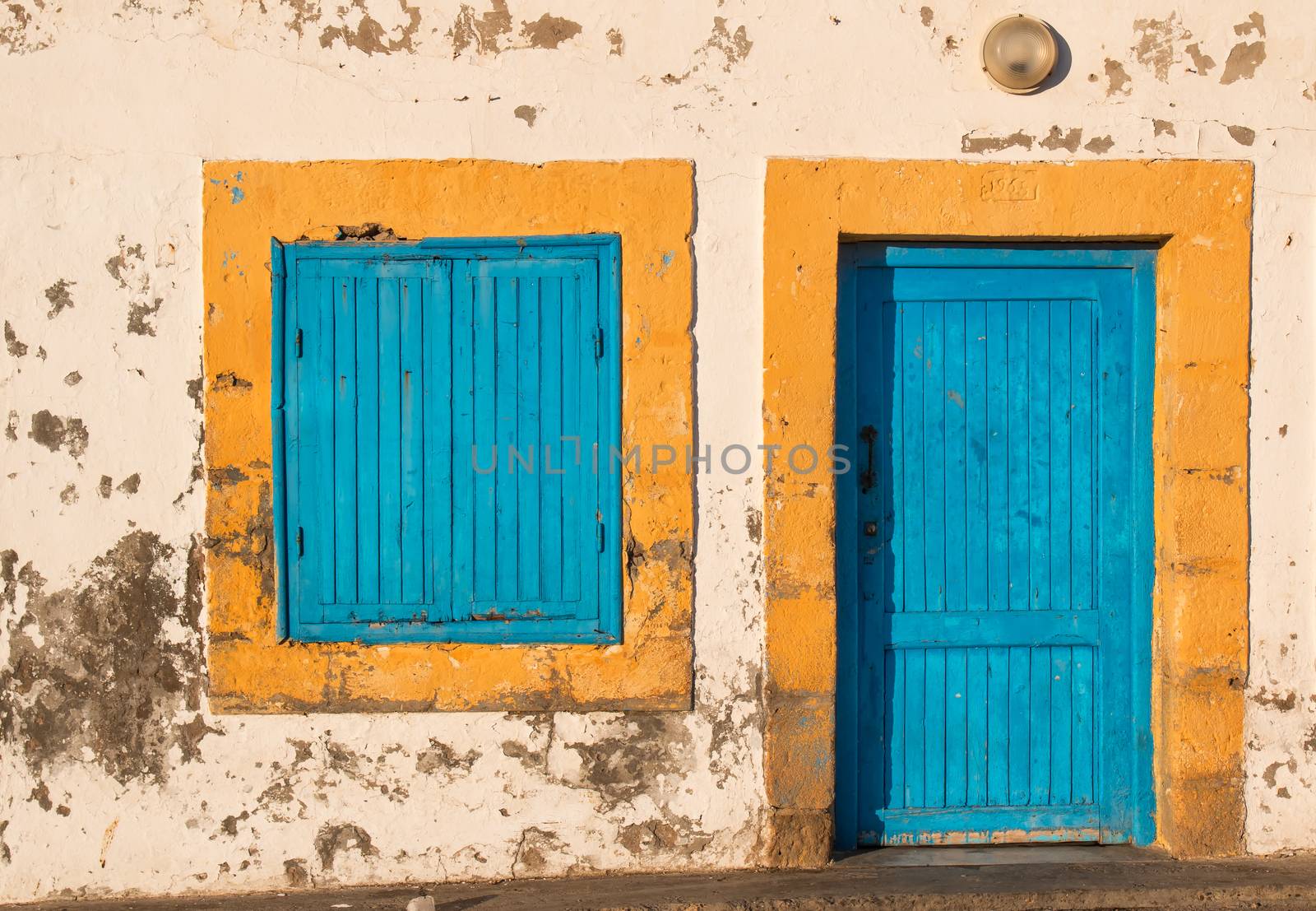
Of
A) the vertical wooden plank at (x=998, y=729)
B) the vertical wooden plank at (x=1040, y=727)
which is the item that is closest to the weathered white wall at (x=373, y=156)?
the vertical wooden plank at (x=998, y=729)

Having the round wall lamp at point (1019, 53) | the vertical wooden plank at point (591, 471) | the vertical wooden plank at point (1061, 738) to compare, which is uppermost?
the round wall lamp at point (1019, 53)

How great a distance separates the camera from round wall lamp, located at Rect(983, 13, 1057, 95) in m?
3.67

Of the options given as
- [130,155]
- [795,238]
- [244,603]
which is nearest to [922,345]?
[795,238]

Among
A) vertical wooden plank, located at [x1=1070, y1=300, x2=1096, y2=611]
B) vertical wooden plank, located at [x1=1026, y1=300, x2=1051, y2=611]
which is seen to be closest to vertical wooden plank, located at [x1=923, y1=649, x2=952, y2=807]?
vertical wooden plank, located at [x1=1026, y1=300, x2=1051, y2=611]

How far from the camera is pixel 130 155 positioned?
12.1 feet

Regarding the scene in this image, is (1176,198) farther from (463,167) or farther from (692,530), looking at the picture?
(463,167)

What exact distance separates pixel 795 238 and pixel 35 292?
260cm

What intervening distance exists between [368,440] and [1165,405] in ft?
9.24

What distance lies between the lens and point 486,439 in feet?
12.4

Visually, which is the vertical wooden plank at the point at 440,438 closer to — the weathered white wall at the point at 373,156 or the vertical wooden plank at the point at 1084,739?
the weathered white wall at the point at 373,156

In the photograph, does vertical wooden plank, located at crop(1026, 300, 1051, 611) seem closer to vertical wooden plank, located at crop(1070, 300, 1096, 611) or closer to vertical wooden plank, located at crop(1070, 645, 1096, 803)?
vertical wooden plank, located at crop(1070, 300, 1096, 611)

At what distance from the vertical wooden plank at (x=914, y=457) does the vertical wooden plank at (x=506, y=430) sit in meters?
1.39

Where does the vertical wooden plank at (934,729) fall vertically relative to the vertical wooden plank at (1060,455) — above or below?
below

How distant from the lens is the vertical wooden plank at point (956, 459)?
12.7 feet
